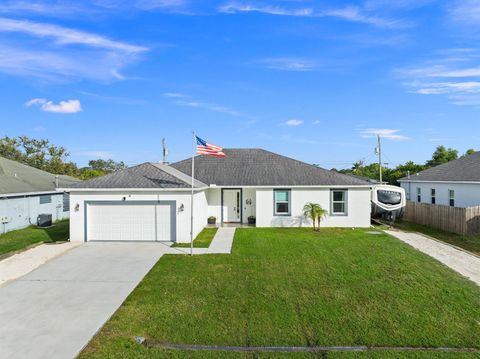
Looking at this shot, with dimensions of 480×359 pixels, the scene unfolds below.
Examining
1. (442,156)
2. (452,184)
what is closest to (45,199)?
(452,184)

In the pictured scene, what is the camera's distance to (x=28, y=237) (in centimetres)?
1612

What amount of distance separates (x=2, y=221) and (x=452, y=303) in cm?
2069

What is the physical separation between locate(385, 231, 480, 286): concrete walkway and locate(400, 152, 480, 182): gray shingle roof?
780 cm

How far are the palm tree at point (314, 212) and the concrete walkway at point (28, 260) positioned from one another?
38.9 feet

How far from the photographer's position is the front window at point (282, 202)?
1831cm

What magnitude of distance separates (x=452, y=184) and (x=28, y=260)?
82.5 feet

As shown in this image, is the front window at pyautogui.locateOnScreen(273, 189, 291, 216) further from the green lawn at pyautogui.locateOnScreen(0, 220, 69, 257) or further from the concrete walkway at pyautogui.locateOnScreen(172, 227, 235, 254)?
the green lawn at pyautogui.locateOnScreen(0, 220, 69, 257)

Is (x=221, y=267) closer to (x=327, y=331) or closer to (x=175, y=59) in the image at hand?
(x=327, y=331)

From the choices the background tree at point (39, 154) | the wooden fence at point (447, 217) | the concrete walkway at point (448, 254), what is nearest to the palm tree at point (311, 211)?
the concrete walkway at point (448, 254)

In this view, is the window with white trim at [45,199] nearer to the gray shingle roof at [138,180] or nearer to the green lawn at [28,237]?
the green lawn at [28,237]

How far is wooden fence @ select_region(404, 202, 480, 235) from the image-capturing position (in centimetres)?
1622

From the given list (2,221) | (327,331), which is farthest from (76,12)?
(327,331)

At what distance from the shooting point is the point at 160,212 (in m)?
14.6

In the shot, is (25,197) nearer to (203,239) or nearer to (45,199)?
(45,199)
